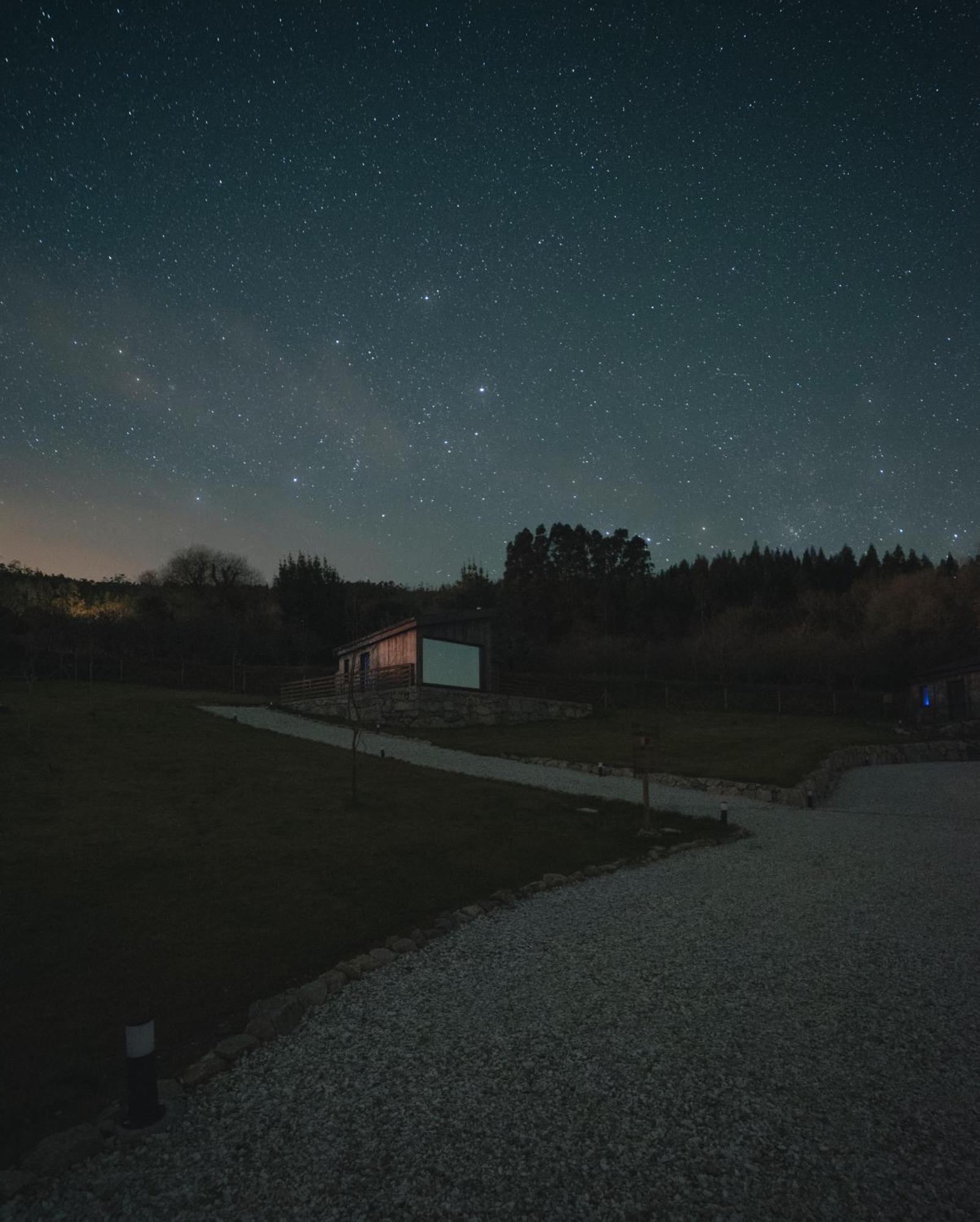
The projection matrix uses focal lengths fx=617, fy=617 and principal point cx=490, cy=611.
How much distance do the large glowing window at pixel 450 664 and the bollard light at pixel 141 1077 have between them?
27136mm

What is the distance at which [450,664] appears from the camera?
3192 cm

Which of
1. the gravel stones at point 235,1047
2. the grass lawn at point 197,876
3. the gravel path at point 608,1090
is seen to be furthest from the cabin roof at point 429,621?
the gravel stones at point 235,1047

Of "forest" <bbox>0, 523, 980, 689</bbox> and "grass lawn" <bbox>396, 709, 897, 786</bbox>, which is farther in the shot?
"forest" <bbox>0, 523, 980, 689</bbox>

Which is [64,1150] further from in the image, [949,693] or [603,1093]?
[949,693]

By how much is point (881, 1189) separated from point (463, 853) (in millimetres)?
6334

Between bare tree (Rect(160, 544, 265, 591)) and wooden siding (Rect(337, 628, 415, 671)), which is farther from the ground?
bare tree (Rect(160, 544, 265, 591))

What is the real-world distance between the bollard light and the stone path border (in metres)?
0.05

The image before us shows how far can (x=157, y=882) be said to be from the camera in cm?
698

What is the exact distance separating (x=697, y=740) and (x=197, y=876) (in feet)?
A: 67.8

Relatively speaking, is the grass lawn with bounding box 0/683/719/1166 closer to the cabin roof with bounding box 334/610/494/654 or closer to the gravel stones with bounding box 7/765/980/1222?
the gravel stones with bounding box 7/765/980/1222

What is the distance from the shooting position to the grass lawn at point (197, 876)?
166 inches

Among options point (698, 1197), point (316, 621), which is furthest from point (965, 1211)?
point (316, 621)

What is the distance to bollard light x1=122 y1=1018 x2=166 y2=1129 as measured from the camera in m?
3.29

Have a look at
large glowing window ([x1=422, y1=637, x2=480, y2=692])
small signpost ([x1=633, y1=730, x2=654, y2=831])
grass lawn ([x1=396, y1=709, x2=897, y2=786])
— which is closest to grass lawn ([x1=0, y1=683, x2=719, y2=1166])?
small signpost ([x1=633, y1=730, x2=654, y2=831])
